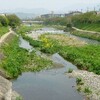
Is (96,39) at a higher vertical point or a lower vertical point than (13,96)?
lower

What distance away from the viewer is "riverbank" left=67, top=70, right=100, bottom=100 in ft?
77.4

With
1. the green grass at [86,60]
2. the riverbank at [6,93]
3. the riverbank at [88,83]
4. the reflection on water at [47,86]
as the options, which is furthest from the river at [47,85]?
the green grass at [86,60]

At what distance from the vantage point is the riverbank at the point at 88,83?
2360cm

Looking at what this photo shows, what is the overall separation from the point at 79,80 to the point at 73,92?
3.00m

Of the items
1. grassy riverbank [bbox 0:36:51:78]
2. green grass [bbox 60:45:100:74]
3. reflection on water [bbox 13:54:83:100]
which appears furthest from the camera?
green grass [bbox 60:45:100:74]

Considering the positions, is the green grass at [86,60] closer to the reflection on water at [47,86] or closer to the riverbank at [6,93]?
the reflection on water at [47,86]

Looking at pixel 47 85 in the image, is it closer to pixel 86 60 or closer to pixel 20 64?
pixel 20 64

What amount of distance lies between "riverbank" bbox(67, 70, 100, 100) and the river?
62cm

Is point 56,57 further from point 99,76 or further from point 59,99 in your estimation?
point 59,99

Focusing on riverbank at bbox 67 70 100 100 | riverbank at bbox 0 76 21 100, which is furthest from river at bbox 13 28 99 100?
riverbank at bbox 0 76 21 100

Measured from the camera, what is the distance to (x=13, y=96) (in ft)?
73.3

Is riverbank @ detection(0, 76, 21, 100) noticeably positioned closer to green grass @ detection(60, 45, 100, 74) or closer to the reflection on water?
the reflection on water

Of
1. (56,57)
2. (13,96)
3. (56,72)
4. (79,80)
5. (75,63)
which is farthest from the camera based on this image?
(56,57)

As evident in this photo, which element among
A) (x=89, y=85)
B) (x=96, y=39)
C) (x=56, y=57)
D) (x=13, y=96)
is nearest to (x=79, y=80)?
(x=89, y=85)
